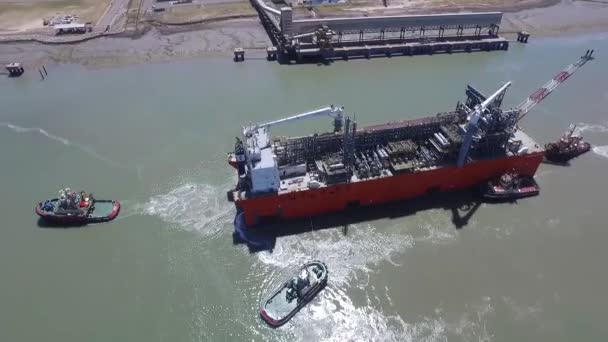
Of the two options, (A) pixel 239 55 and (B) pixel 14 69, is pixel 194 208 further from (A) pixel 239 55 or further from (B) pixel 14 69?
(B) pixel 14 69

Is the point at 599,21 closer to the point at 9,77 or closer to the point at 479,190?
the point at 479,190

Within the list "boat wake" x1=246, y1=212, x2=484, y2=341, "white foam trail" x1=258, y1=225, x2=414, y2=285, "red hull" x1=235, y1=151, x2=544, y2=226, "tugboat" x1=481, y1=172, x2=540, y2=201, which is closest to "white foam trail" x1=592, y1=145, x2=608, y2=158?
"red hull" x1=235, y1=151, x2=544, y2=226

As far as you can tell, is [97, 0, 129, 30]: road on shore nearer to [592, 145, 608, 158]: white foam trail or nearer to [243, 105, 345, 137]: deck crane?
[243, 105, 345, 137]: deck crane

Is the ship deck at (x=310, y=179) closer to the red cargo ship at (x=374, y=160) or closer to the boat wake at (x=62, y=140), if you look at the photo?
the red cargo ship at (x=374, y=160)

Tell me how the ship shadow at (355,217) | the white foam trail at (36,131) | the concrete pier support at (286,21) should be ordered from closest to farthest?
the ship shadow at (355,217) < the white foam trail at (36,131) < the concrete pier support at (286,21)

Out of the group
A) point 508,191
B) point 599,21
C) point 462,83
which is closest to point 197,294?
point 508,191

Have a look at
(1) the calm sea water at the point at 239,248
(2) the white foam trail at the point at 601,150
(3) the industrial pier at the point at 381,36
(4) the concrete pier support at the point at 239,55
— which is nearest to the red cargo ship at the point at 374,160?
(1) the calm sea water at the point at 239,248
